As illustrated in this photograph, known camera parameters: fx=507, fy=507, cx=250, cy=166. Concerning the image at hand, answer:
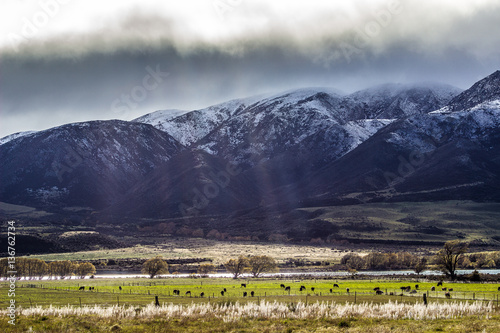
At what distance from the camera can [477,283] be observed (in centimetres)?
8588

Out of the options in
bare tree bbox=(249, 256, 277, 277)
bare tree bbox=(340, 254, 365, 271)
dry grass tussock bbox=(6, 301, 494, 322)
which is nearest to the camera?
dry grass tussock bbox=(6, 301, 494, 322)

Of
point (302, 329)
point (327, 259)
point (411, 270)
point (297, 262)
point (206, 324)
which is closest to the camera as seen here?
point (302, 329)

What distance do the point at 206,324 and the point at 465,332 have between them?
1963 cm

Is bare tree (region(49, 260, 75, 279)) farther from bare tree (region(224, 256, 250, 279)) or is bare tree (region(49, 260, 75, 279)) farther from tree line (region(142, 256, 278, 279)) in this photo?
bare tree (region(224, 256, 250, 279))

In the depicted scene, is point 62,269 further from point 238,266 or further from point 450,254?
point 450,254

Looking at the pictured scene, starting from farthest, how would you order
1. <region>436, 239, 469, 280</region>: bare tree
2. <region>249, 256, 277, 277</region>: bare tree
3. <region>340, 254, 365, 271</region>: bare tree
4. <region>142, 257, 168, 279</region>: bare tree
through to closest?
<region>340, 254, 365, 271</region>: bare tree < <region>249, 256, 277, 277</region>: bare tree < <region>142, 257, 168, 279</region>: bare tree < <region>436, 239, 469, 280</region>: bare tree


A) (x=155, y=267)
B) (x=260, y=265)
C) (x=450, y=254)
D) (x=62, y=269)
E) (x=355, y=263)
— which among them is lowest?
(x=355, y=263)

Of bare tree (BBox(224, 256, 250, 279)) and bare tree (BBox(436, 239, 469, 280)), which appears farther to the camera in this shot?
bare tree (BBox(224, 256, 250, 279))

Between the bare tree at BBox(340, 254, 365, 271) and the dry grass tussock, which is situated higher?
the dry grass tussock

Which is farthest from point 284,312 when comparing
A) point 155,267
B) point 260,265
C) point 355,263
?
point 355,263

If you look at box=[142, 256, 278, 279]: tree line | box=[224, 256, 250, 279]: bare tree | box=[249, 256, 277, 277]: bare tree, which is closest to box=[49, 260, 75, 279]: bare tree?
box=[142, 256, 278, 279]: tree line

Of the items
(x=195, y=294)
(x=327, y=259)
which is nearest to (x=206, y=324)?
(x=195, y=294)

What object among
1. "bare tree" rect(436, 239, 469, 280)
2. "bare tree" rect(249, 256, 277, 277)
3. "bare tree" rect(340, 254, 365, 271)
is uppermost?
"bare tree" rect(436, 239, 469, 280)

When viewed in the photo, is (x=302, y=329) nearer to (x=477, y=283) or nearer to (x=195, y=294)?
(x=195, y=294)
